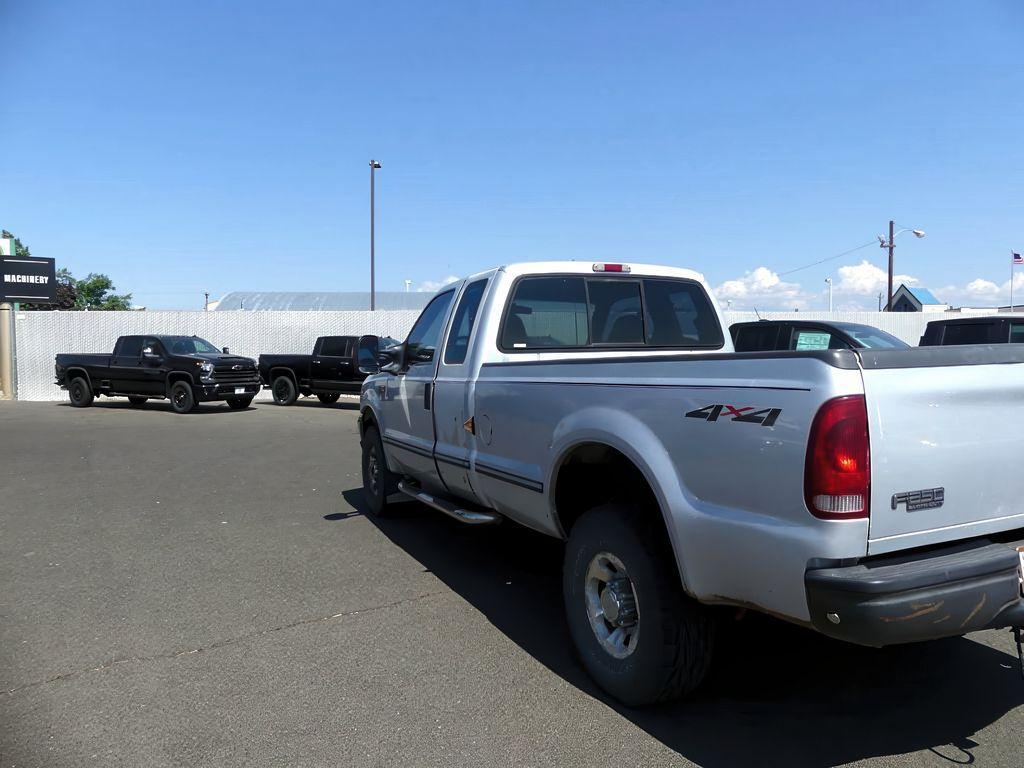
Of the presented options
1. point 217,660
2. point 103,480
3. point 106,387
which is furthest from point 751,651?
point 106,387

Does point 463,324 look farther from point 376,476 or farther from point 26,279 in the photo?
point 26,279

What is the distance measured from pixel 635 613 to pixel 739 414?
115 cm

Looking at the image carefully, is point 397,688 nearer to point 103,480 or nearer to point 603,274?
point 603,274

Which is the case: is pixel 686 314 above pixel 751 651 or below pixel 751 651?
above

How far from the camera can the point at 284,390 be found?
20422 mm

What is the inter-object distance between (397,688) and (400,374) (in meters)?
2.89

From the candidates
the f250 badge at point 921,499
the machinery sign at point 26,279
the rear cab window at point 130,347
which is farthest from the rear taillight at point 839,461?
the machinery sign at point 26,279

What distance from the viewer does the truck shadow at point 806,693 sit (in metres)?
2.96


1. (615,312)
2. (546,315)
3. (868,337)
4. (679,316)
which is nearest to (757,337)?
(868,337)

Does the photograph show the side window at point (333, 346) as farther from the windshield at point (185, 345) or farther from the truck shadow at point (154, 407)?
the windshield at point (185, 345)

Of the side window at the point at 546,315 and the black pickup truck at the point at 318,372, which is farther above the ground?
the side window at the point at 546,315

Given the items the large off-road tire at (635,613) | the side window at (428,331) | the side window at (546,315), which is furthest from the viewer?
the side window at (428,331)

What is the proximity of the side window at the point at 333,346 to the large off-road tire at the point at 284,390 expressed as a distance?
4.48ft

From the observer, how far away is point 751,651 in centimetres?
A: 392
